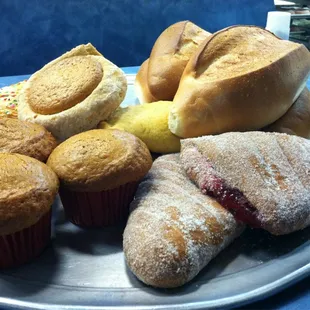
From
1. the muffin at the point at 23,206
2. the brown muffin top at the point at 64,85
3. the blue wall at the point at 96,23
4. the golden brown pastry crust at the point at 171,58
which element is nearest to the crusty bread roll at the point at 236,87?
the golden brown pastry crust at the point at 171,58

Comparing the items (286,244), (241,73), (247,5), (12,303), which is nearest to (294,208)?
(286,244)

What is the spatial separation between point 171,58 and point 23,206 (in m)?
0.70

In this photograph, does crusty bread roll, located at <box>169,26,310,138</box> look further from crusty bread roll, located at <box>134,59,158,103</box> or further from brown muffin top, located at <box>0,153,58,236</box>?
brown muffin top, located at <box>0,153,58,236</box>

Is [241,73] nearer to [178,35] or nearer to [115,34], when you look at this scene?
[178,35]

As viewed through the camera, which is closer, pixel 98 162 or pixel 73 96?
pixel 98 162

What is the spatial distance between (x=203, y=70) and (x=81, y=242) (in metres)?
0.53

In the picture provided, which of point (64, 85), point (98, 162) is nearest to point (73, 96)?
point (64, 85)

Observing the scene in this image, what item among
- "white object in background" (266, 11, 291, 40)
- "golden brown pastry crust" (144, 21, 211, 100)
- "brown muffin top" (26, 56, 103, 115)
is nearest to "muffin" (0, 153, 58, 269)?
"brown muffin top" (26, 56, 103, 115)

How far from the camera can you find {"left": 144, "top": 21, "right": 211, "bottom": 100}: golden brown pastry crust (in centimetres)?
122

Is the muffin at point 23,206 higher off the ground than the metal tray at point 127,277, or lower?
higher

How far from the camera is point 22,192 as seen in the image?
2.41ft

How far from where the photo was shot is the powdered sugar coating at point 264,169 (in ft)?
2.65

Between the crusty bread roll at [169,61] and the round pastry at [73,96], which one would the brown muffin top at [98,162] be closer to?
the round pastry at [73,96]

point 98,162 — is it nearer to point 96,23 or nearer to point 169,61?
point 169,61
